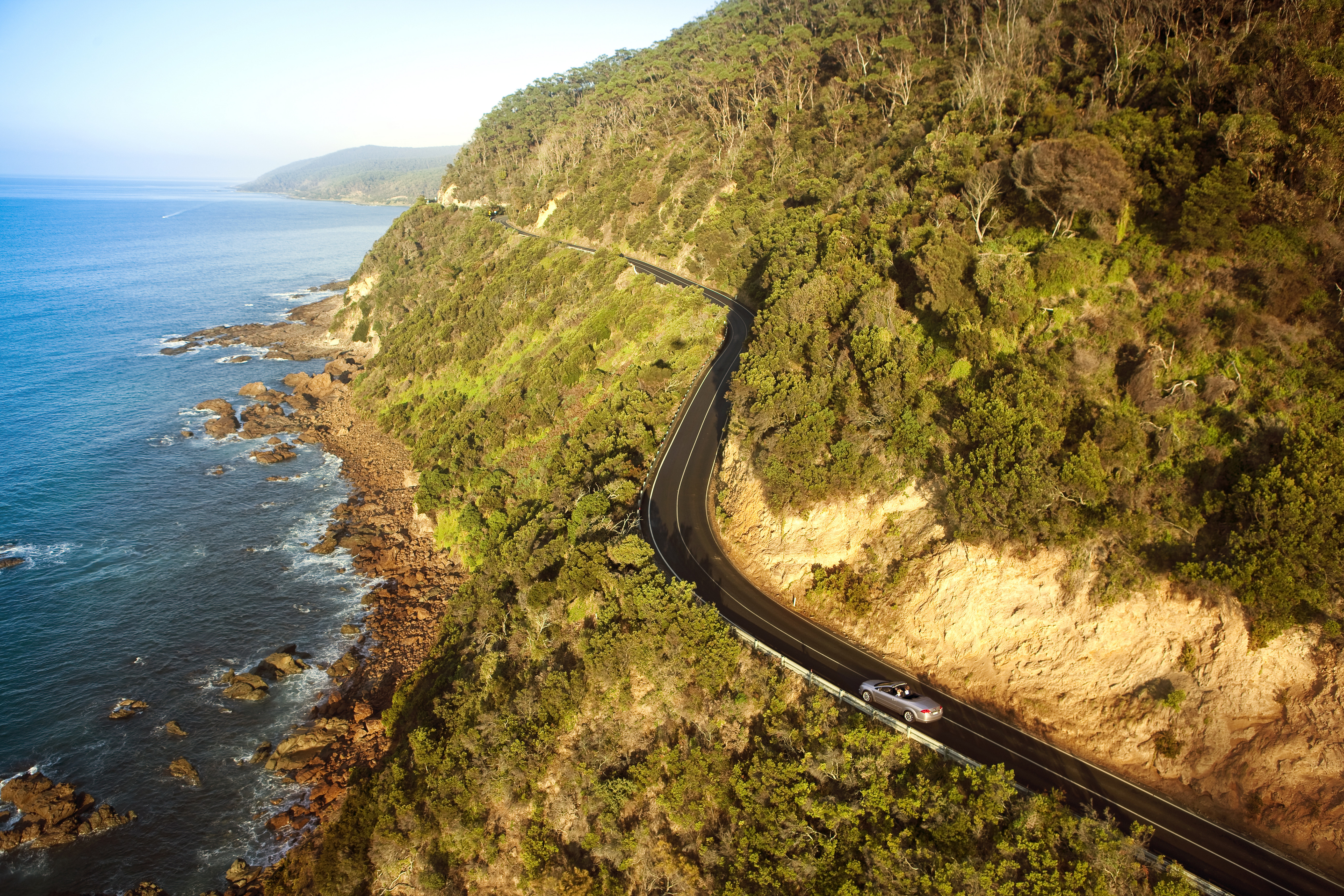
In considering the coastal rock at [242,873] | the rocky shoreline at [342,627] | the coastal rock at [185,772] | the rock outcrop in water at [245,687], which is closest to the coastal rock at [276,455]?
the rocky shoreline at [342,627]

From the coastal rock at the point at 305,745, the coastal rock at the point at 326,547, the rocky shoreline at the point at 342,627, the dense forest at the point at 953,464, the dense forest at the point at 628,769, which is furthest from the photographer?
the coastal rock at the point at 326,547

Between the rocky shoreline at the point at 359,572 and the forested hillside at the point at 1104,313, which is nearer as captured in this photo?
the forested hillside at the point at 1104,313

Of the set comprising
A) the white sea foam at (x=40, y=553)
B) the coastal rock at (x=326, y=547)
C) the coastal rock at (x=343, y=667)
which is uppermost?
the white sea foam at (x=40, y=553)

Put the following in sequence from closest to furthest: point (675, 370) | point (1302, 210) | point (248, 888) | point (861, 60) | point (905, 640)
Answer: point (1302, 210) < point (905, 640) < point (248, 888) < point (675, 370) < point (861, 60)

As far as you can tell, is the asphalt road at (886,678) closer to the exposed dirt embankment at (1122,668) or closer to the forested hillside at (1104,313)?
the exposed dirt embankment at (1122,668)

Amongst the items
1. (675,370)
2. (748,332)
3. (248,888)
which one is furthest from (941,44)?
(248,888)

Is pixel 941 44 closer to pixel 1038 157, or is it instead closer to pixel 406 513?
pixel 1038 157
